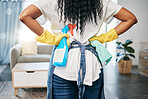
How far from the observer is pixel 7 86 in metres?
3.24

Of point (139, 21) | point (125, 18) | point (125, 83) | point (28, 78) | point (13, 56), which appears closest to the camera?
point (125, 18)

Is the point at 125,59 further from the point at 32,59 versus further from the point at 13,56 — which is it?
the point at 13,56

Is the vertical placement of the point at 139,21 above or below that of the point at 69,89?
above

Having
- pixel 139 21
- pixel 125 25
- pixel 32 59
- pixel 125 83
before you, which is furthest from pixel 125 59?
pixel 125 25

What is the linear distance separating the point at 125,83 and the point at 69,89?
8.65 ft

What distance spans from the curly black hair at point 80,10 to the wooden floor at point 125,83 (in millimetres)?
2004

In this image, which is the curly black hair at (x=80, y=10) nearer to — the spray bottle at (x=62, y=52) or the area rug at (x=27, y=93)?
the spray bottle at (x=62, y=52)

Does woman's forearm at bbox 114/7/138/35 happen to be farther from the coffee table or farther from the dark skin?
the coffee table

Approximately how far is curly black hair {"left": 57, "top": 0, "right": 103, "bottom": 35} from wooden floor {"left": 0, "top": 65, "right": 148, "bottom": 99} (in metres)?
2.00

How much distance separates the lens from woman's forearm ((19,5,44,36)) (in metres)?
0.98

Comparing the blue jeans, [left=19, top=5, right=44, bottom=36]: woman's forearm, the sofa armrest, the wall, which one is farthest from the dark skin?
the wall

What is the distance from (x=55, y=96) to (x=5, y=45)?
4.68 m

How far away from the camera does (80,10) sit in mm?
1034

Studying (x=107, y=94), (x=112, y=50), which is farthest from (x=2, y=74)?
(x=112, y=50)
